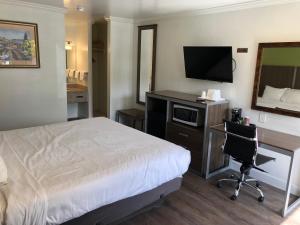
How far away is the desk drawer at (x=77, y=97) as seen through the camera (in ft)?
17.4

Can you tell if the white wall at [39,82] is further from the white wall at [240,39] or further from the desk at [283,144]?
the desk at [283,144]

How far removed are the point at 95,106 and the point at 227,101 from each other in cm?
434

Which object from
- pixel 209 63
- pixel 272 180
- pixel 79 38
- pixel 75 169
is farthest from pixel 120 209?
pixel 79 38

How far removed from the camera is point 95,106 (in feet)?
22.6

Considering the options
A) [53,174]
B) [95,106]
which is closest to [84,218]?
[53,174]

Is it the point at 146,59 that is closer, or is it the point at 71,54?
the point at 146,59

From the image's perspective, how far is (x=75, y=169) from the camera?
1915 mm

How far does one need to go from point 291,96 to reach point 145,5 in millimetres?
2349

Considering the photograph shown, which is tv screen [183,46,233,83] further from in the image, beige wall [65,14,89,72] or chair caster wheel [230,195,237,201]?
beige wall [65,14,89,72]

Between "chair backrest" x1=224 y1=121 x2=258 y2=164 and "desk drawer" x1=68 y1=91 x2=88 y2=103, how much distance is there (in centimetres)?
360

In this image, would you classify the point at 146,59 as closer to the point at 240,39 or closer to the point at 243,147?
the point at 240,39

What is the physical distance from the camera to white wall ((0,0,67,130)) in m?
3.59

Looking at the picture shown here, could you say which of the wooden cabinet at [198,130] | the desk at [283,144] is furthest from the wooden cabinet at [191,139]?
the desk at [283,144]

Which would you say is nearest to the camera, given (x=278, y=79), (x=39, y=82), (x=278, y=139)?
(x=278, y=139)
